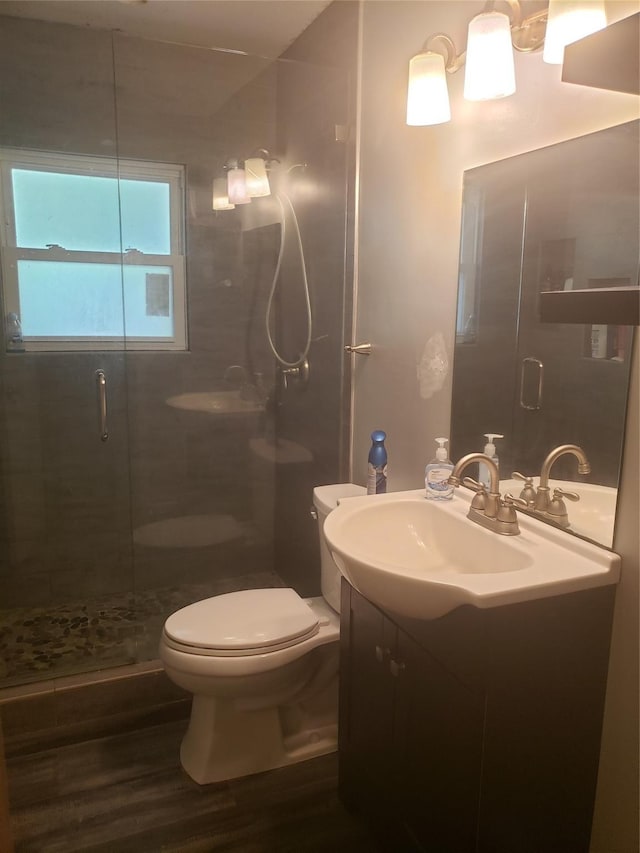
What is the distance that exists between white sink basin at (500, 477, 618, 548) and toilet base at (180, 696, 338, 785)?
3.63 feet

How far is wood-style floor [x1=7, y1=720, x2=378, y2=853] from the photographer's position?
1677mm

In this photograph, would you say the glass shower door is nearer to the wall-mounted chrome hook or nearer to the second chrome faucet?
the wall-mounted chrome hook

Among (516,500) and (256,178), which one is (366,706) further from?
(256,178)

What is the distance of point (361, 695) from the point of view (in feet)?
5.38

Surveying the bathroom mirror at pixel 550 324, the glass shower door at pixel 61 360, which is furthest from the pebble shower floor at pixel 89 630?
the bathroom mirror at pixel 550 324

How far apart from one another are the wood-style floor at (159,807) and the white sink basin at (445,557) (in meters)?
0.83

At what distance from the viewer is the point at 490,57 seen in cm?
139

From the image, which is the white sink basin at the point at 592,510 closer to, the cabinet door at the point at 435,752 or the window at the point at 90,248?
the cabinet door at the point at 435,752

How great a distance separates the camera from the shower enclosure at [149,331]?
2.49 metres

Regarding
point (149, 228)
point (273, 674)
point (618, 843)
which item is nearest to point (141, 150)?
point (149, 228)

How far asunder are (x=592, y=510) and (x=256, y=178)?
2091 mm

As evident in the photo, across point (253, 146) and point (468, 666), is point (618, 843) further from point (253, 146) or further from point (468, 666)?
point (253, 146)

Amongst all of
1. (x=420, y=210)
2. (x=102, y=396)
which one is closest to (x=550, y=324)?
(x=420, y=210)

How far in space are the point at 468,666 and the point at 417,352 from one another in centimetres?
99
